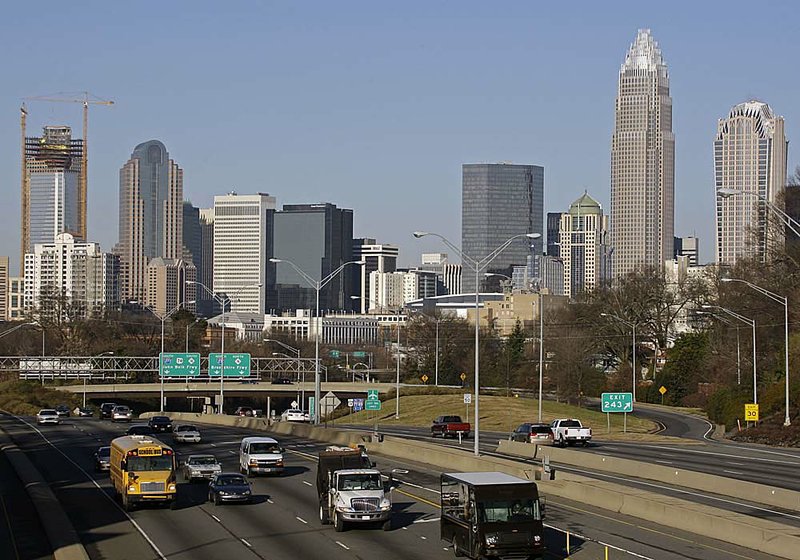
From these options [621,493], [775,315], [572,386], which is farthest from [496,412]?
[621,493]

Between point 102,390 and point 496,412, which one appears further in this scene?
point 102,390

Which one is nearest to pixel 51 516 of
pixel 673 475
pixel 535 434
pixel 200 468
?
pixel 200 468

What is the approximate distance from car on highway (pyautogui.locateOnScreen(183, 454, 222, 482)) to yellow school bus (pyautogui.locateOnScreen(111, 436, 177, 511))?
6999mm

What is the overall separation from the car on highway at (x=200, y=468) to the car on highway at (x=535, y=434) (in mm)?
24870

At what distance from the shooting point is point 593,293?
511 ft

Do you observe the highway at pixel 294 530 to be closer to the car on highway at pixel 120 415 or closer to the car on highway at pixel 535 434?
the car on highway at pixel 535 434

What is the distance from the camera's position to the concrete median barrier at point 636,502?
31828mm

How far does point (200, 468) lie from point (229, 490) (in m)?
6.96

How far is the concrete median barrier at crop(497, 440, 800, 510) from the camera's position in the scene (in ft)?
132

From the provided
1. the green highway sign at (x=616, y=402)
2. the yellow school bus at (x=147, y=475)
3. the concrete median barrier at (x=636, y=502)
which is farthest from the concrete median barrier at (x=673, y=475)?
the green highway sign at (x=616, y=402)

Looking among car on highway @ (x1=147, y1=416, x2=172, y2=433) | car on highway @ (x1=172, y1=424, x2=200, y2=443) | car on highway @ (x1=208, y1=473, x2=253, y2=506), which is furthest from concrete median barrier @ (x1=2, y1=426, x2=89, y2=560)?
car on highway @ (x1=147, y1=416, x2=172, y2=433)

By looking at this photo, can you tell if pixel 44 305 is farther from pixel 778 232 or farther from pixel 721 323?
pixel 778 232

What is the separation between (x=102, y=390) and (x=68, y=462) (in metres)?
87.3

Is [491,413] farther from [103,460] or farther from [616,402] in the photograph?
[103,460]
